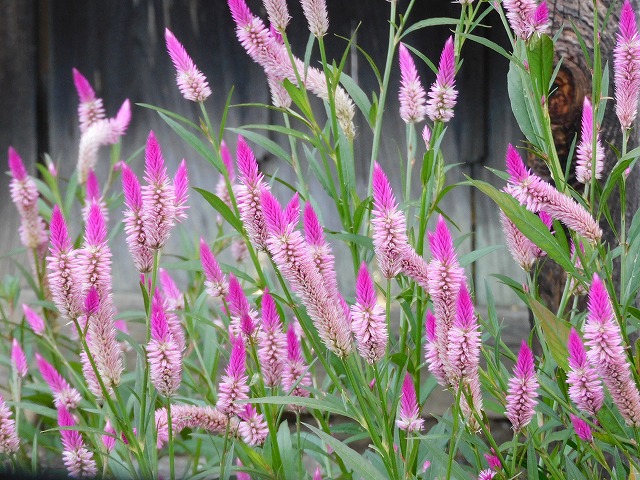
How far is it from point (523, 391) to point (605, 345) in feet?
0.34

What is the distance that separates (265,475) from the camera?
88 cm

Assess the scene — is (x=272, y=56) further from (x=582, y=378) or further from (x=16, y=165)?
(x=16, y=165)

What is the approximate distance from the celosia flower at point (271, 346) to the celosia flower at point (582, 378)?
0.84ft

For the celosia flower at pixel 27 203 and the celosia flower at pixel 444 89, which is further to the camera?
the celosia flower at pixel 27 203

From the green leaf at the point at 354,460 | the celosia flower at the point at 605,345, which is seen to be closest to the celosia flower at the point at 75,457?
the green leaf at the point at 354,460

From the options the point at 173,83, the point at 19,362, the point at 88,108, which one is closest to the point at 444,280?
the point at 19,362

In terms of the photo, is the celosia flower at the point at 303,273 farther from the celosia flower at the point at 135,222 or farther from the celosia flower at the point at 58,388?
the celosia flower at the point at 58,388

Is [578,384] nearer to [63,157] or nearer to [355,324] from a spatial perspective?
[355,324]

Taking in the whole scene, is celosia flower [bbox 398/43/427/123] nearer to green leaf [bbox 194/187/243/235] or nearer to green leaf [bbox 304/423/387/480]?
→ green leaf [bbox 194/187/243/235]

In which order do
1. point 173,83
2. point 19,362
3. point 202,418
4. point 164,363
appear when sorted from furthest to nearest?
point 173,83
point 19,362
point 202,418
point 164,363

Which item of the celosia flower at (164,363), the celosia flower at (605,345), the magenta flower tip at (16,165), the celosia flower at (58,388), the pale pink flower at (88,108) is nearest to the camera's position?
the celosia flower at (605,345)

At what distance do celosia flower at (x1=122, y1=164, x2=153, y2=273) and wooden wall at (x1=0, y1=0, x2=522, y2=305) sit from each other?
1.32 m

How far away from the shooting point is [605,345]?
0.69m

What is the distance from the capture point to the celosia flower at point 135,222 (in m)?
0.76
